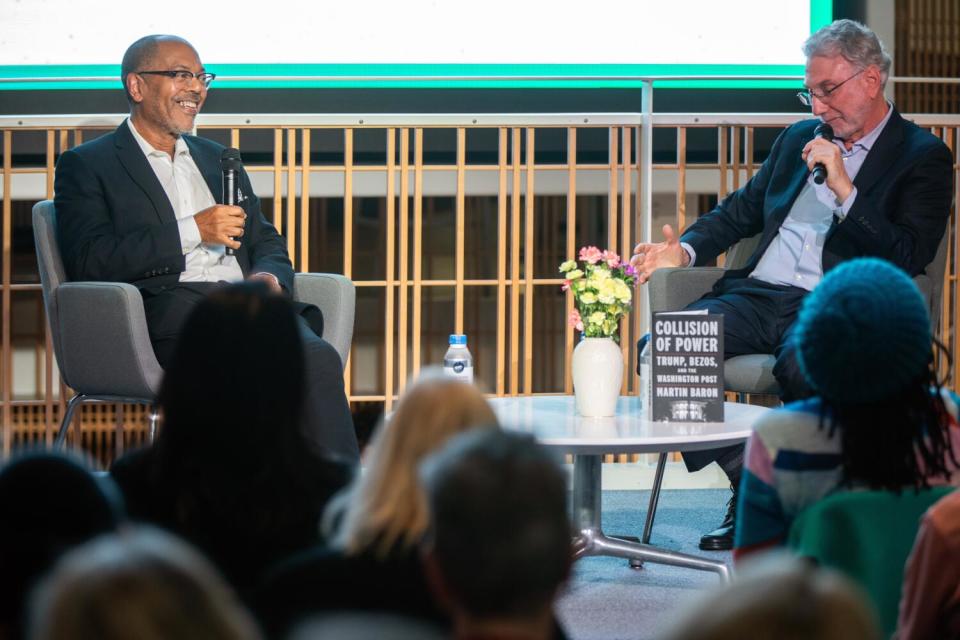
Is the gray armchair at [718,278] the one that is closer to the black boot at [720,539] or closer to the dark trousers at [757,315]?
the dark trousers at [757,315]

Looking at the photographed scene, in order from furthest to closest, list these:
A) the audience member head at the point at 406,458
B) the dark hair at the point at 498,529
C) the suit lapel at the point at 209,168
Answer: the suit lapel at the point at 209,168, the audience member head at the point at 406,458, the dark hair at the point at 498,529

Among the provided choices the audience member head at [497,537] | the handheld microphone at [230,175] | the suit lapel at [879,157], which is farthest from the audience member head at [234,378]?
the suit lapel at [879,157]

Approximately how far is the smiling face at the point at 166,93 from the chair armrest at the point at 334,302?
0.54 m

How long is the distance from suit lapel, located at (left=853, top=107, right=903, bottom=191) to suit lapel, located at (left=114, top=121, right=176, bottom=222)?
6.13 ft

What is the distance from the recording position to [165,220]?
3.21m

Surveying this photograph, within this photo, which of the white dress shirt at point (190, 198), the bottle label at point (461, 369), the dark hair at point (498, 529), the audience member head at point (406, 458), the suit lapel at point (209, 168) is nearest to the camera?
the dark hair at point (498, 529)

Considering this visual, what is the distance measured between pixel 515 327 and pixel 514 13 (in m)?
1.08

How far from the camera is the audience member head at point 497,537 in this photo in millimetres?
909

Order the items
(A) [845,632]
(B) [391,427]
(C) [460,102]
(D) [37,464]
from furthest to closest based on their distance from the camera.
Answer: (C) [460,102], (B) [391,427], (D) [37,464], (A) [845,632]

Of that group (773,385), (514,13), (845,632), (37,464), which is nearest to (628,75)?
(514,13)

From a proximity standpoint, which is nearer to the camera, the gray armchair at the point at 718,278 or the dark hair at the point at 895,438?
the dark hair at the point at 895,438

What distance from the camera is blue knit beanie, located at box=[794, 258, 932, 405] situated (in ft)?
4.62

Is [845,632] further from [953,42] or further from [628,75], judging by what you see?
[953,42]

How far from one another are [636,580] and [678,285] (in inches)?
38.9
